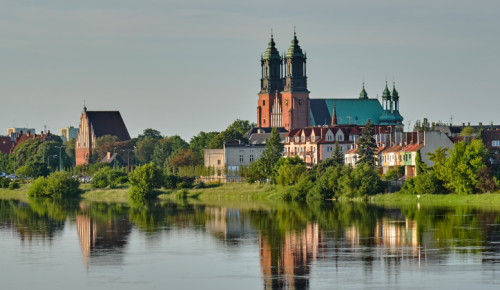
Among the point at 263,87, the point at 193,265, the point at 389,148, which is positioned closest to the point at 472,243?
the point at 193,265

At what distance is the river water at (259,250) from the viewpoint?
36.4m

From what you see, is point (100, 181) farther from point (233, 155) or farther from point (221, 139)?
point (221, 139)

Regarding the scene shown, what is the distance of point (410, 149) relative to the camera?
98.2m

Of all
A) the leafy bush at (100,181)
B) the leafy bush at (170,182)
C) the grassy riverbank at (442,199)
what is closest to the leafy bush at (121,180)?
the leafy bush at (100,181)

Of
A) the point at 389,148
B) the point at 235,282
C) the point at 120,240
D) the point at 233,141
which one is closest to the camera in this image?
the point at 235,282

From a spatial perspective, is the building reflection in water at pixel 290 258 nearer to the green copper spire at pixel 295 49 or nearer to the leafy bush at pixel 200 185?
the leafy bush at pixel 200 185

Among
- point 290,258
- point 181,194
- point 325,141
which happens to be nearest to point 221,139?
point 325,141

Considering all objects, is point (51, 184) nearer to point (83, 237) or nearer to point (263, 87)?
point (83, 237)

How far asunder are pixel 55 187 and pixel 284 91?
285ft

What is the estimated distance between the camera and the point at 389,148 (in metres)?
108

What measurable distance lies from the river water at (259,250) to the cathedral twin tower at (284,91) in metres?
120

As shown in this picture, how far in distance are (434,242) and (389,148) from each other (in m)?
60.4

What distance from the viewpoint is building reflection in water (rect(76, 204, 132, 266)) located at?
144 ft

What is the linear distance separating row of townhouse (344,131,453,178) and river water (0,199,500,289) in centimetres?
2305
